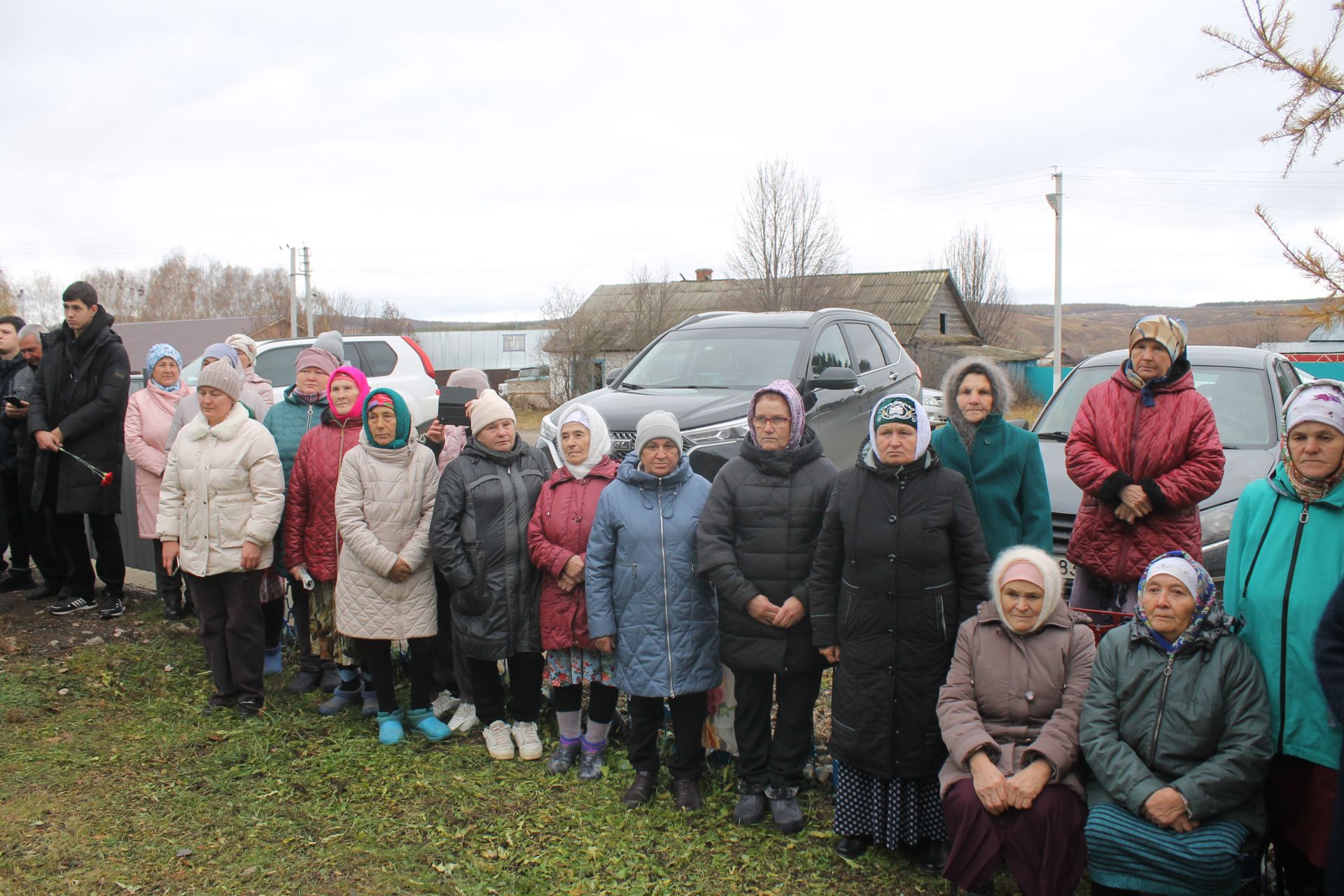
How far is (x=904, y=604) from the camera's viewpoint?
12.3 ft

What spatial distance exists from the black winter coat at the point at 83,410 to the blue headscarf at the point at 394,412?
287 centimetres

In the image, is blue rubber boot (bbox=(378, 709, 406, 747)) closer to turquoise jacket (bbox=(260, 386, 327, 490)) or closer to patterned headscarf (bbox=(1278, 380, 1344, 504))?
turquoise jacket (bbox=(260, 386, 327, 490))

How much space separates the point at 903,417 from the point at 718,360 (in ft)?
13.8

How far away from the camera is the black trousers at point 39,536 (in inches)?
280

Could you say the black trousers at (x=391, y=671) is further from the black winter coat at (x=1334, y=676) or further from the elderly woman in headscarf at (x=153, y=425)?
the black winter coat at (x=1334, y=676)

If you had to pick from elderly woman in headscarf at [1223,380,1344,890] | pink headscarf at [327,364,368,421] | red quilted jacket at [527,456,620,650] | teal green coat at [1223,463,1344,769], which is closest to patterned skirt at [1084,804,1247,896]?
elderly woman in headscarf at [1223,380,1344,890]

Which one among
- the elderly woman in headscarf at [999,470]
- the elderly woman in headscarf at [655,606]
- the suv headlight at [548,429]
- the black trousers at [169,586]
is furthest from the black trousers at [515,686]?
the black trousers at [169,586]

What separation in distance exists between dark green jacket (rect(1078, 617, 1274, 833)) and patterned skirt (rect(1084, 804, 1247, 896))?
0.05 meters

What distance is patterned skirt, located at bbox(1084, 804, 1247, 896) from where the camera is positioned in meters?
3.07

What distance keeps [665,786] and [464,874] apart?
42.8 inches

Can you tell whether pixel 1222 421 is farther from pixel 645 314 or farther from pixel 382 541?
pixel 645 314

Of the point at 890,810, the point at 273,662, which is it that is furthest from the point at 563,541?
the point at 273,662

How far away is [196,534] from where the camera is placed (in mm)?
5172

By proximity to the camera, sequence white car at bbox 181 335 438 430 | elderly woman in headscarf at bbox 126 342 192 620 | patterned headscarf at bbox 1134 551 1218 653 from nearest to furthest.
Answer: patterned headscarf at bbox 1134 551 1218 653 → elderly woman in headscarf at bbox 126 342 192 620 → white car at bbox 181 335 438 430
